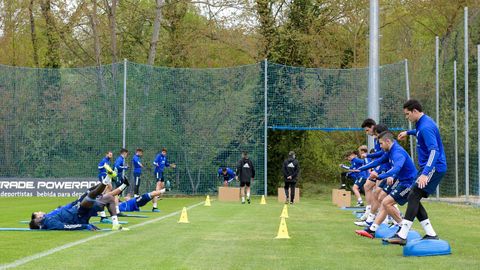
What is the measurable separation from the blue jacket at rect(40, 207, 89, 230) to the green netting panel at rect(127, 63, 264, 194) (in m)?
18.8

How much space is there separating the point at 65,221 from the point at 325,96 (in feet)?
68.4

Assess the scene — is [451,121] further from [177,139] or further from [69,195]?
[69,195]

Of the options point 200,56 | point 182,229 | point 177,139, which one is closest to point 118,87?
point 177,139

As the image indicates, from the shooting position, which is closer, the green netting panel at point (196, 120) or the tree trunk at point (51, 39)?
the green netting panel at point (196, 120)

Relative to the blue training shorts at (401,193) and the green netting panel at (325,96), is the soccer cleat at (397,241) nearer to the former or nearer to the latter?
Answer: the blue training shorts at (401,193)

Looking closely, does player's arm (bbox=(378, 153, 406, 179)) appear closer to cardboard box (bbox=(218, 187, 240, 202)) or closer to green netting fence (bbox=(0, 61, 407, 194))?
cardboard box (bbox=(218, 187, 240, 202))

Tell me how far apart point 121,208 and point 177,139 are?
13.9 meters

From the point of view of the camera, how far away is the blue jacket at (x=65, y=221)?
15641 millimetres

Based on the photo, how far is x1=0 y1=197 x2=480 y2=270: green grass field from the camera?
10219mm

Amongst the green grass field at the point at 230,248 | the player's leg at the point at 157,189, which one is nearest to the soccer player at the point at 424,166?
the green grass field at the point at 230,248

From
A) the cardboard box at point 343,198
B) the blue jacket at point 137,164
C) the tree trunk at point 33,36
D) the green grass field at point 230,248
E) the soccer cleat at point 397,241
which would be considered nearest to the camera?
the green grass field at point 230,248

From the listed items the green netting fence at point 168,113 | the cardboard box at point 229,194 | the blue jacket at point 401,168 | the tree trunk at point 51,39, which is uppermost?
the tree trunk at point 51,39

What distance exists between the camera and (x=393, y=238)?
12.1 metres

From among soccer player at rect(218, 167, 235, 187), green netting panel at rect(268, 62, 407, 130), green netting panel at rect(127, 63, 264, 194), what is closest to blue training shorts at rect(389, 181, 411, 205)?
soccer player at rect(218, 167, 235, 187)
